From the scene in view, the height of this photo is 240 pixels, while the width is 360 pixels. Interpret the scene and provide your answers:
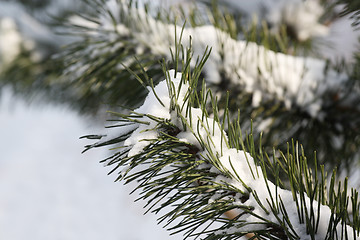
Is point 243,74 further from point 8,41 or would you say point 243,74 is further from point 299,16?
point 8,41

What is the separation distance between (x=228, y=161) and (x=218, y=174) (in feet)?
0.05

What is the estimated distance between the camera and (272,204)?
309 mm

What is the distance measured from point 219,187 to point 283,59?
0.35 m

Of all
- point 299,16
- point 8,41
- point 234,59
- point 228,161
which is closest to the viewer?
point 228,161

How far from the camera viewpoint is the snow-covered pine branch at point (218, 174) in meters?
0.31

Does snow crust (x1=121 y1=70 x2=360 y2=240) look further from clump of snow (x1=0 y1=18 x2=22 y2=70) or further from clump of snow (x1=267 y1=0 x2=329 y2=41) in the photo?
clump of snow (x1=0 y1=18 x2=22 y2=70)

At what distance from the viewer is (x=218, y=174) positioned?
339 mm

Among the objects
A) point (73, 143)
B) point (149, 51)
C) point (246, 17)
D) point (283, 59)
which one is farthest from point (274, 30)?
point (73, 143)

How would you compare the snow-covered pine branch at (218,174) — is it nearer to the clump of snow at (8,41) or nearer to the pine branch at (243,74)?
the pine branch at (243,74)

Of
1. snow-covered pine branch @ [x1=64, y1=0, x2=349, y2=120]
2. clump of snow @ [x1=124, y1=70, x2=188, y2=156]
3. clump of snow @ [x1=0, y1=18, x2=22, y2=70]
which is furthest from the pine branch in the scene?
clump of snow @ [x1=0, y1=18, x2=22, y2=70]

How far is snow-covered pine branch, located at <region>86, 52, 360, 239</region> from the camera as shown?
0.31 meters

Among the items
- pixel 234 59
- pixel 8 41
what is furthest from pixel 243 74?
pixel 8 41

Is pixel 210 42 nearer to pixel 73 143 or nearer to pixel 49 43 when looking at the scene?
pixel 49 43

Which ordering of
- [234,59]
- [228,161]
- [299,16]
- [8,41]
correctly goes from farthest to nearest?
[8,41] → [299,16] → [234,59] → [228,161]
